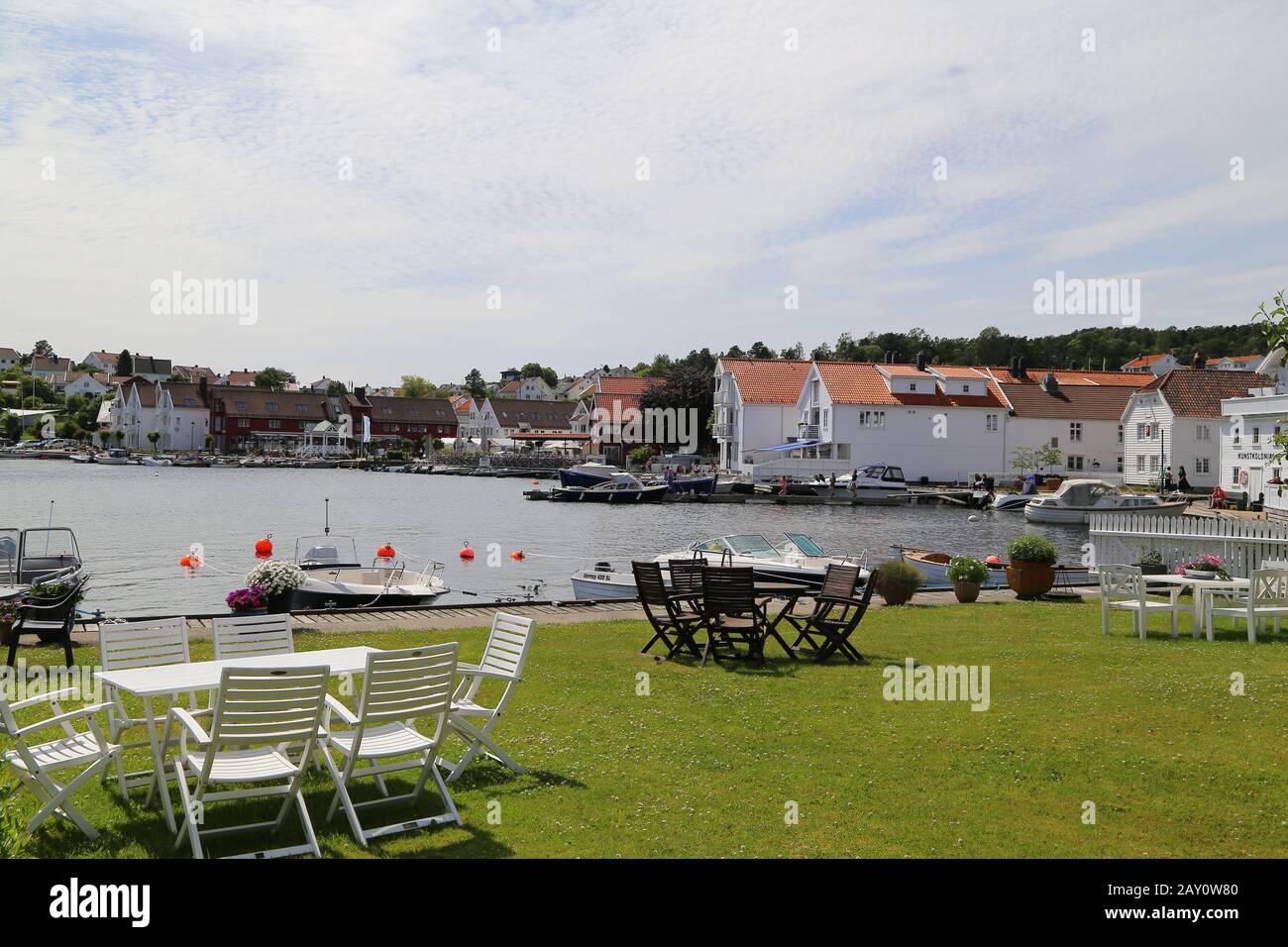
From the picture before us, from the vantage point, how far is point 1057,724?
9625 millimetres

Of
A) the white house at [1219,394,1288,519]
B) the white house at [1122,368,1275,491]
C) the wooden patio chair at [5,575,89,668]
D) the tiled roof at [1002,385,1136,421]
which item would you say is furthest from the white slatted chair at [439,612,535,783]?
the tiled roof at [1002,385,1136,421]

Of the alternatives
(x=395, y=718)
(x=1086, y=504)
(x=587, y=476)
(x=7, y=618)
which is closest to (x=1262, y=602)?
(x=395, y=718)

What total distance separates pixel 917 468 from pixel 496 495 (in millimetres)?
34641

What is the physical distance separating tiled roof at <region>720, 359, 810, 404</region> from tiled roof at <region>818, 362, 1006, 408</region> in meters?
5.89

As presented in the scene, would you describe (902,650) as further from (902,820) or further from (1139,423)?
(1139,423)

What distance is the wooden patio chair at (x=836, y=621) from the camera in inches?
524

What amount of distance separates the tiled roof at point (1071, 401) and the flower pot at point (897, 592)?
69.8 meters

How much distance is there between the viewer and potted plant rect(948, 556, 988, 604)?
19.8 meters

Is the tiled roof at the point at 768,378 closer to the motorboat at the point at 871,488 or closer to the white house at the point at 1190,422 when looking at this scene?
the motorboat at the point at 871,488

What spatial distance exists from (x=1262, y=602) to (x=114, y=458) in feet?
509

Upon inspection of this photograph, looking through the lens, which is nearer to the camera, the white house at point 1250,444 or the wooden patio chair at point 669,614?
the wooden patio chair at point 669,614

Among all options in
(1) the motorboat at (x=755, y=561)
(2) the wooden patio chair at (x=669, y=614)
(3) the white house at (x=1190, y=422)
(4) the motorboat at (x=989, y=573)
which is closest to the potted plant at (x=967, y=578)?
(4) the motorboat at (x=989, y=573)

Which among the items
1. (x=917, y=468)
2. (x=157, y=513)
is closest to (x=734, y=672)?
(x=157, y=513)
